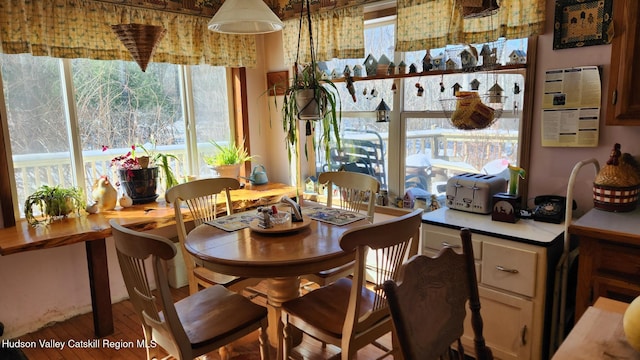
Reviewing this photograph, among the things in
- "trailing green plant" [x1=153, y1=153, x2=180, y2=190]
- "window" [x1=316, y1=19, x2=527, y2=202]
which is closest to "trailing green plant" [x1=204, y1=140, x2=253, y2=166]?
"trailing green plant" [x1=153, y1=153, x2=180, y2=190]

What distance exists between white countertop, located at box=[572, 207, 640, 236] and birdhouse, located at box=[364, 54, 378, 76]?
170 centimetres

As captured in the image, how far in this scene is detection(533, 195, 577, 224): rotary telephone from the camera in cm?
213

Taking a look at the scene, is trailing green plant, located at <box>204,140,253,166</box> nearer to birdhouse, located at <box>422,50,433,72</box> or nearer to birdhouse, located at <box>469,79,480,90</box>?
birdhouse, located at <box>422,50,433,72</box>

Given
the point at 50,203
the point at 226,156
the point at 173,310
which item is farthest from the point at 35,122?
the point at 173,310

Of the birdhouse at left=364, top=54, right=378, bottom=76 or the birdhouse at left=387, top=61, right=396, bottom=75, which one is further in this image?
the birdhouse at left=364, top=54, right=378, bottom=76

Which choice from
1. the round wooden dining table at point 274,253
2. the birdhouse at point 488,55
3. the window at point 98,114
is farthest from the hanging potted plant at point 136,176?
the birdhouse at point 488,55

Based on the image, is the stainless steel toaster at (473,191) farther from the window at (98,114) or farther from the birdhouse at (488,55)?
the window at (98,114)

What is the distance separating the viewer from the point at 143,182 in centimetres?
303

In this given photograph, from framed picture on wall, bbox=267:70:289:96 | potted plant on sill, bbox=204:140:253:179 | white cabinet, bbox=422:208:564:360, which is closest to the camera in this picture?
white cabinet, bbox=422:208:564:360

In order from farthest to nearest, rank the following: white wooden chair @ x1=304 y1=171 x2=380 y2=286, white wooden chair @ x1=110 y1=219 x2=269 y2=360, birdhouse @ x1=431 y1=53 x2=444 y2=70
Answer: birdhouse @ x1=431 y1=53 x2=444 y2=70, white wooden chair @ x1=304 y1=171 x2=380 y2=286, white wooden chair @ x1=110 y1=219 x2=269 y2=360

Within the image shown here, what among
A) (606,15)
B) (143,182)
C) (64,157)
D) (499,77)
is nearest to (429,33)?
(499,77)

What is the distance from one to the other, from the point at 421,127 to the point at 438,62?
48 centimetres

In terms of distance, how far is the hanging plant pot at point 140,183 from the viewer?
118 inches

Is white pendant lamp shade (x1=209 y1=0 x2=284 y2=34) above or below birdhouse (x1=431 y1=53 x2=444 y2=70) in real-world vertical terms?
above
